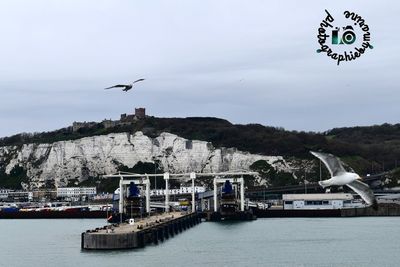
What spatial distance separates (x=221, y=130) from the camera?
193750mm

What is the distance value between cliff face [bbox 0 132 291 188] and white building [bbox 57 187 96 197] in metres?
9.66

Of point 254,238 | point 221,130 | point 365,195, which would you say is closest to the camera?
point 365,195

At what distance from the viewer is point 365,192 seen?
22.8 metres

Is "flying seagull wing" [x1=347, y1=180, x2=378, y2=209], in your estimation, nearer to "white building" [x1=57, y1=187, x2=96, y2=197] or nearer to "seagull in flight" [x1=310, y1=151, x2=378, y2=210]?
"seagull in flight" [x1=310, y1=151, x2=378, y2=210]

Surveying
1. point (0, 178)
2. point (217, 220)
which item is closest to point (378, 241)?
point (217, 220)

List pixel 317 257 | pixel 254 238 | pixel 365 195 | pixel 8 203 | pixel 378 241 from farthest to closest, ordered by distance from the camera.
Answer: pixel 8 203 < pixel 254 238 < pixel 378 241 < pixel 317 257 < pixel 365 195

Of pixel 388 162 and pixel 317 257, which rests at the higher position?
pixel 388 162

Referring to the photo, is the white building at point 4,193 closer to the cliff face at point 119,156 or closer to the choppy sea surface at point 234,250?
the cliff face at point 119,156

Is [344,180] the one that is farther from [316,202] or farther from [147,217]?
[316,202]

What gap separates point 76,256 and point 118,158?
127 meters

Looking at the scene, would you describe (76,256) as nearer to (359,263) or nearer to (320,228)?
(359,263)

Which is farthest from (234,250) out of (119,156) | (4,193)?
(4,193)

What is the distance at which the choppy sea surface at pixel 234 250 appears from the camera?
53.4m

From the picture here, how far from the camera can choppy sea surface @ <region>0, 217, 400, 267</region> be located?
175 ft
